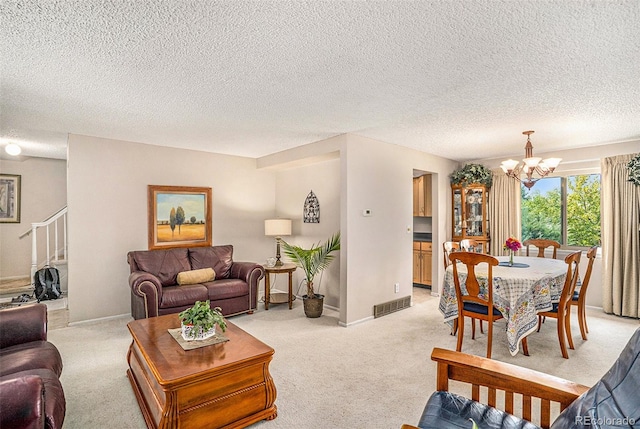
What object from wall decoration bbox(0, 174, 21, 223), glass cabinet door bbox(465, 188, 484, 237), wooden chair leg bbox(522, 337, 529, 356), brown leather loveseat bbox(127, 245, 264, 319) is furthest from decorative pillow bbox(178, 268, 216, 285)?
glass cabinet door bbox(465, 188, 484, 237)

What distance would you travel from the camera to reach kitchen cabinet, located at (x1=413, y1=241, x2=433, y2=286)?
601 cm

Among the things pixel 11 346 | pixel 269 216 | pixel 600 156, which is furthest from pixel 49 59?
pixel 600 156

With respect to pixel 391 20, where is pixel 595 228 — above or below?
below

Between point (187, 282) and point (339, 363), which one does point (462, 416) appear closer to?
point (339, 363)

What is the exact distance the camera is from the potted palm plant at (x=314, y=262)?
4.45m

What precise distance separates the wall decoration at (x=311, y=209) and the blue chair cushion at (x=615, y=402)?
4.17 meters

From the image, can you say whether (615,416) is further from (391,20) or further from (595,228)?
(595,228)

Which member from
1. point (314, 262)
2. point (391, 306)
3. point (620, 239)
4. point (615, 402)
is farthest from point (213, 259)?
point (620, 239)

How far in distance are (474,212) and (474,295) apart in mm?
3015

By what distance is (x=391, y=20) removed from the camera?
68.1 inches

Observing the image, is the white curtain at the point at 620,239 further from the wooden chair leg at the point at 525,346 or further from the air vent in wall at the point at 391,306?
the air vent in wall at the point at 391,306

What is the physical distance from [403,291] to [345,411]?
113 inches

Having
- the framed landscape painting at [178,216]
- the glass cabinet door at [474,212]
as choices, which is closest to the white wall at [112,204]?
the framed landscape painting at [178,216]

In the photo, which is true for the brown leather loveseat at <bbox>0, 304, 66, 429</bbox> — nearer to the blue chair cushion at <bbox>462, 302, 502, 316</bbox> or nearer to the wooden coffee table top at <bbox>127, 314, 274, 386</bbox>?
the wooden coffee table top at <bbox>127, 314, 274, 386</bbox>
